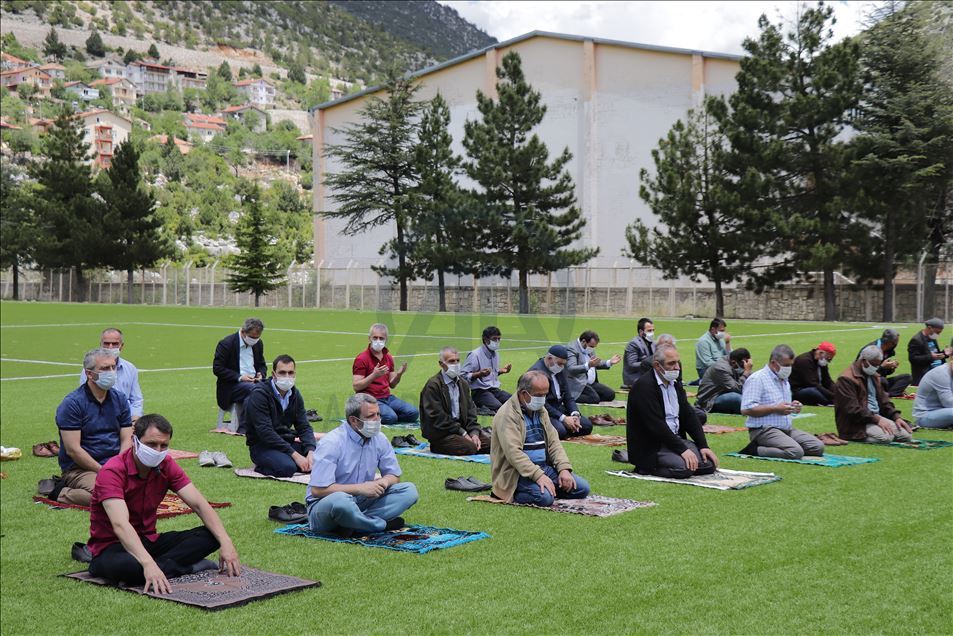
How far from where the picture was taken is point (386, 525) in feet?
28.5

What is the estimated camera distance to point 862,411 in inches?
522

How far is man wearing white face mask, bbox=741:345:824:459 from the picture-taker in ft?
39.7

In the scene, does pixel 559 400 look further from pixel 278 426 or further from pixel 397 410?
pixel 278 426

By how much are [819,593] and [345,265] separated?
5730cm

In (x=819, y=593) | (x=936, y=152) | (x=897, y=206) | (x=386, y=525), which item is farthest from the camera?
(x=386, y=525)

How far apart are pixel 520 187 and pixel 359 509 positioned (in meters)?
32.4

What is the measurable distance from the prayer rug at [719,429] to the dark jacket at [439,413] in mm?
3215

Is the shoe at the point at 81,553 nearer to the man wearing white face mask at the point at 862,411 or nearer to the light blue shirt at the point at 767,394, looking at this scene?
the light blue shirt at the point at 767,394

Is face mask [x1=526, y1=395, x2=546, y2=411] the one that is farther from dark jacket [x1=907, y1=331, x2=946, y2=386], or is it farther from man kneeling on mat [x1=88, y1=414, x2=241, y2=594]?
dark jacket [x1=907, y1=331, x2=946, y2=386]

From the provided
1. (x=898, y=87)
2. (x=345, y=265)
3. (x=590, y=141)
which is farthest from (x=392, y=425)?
(x=345, y=265)

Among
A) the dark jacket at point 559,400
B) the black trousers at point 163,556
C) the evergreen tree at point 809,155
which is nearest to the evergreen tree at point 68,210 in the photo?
the evergreen tree at point 809,155

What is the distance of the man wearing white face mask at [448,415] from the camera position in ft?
42.0

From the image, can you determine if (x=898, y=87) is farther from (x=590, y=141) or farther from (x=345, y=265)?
(x=345, y=265)

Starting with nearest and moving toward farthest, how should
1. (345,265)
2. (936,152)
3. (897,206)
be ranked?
(936,152)
(897,206)
(345,265)
